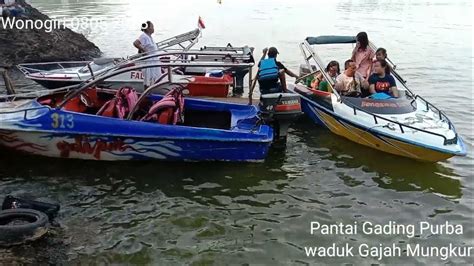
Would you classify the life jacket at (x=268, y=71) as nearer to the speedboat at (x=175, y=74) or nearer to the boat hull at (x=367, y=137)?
the boat hull at (x=367, y=137)

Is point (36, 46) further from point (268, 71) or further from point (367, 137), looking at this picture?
point (367, 137)

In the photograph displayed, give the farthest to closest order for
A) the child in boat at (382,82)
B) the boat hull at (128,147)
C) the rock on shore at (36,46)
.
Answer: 1. the rock on shore at (36,46)
2. the child in boat at (382,82)
3. the boat hull at (128,147)

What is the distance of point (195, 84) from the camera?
35.5 feet

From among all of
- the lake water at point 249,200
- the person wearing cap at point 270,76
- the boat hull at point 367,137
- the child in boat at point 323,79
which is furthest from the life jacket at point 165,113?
the child in boat at point 323,79

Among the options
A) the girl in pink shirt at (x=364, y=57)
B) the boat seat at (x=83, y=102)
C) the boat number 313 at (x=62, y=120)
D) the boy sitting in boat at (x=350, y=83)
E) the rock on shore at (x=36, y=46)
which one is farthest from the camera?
the rock on shore at (x=36, y=46)

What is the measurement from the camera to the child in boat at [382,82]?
9523 millimetres

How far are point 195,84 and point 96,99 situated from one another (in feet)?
8.14

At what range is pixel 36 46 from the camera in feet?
54.7

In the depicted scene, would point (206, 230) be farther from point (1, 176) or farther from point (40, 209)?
point (1, 176)

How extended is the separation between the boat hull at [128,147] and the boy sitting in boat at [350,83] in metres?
2.73

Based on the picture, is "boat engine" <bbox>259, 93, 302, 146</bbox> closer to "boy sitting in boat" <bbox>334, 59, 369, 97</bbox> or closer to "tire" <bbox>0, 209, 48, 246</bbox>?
"boy sitting in boat" <bbox>334, 59, 369, 97</bbox>

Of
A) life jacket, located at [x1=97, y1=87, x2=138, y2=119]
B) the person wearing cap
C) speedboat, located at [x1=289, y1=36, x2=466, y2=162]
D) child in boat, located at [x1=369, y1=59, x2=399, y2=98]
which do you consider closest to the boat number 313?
life jacket, located at [x1=97, y1=87, x2=138, y2=119]

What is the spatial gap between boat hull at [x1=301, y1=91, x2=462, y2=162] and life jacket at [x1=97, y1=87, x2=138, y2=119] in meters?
4.01

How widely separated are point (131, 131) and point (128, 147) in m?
0.35
